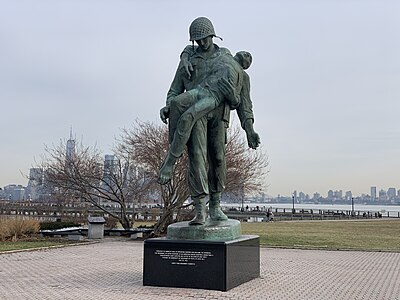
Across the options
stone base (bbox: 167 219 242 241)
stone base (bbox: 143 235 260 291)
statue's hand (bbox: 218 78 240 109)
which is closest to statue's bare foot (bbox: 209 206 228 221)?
stone base (bbox: 167 219 242 241)

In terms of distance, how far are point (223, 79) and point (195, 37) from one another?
37.9 inches

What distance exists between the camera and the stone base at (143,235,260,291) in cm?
809

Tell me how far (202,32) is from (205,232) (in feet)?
11.5

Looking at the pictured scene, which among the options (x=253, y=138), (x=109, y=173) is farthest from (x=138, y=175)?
(x=253, y=138)

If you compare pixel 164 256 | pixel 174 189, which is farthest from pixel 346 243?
pixel 164 256

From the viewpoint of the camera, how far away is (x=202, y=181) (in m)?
9.07

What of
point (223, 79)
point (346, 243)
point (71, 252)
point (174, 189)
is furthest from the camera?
point (174, 189)

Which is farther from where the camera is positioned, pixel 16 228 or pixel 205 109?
pixel 16 228

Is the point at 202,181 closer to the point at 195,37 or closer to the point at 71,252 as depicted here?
the point at 195,37

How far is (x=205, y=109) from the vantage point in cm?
884

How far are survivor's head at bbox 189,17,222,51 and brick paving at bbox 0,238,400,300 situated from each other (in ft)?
14.0

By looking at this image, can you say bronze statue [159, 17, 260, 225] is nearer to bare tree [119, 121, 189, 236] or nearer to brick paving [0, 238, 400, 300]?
brick paving [0, 238, 400, 300]

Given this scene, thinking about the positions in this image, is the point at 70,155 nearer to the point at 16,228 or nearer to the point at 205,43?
the point at 16,228

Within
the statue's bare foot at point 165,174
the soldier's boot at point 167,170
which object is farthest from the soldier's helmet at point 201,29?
the statue's bare foot at point 165,174
